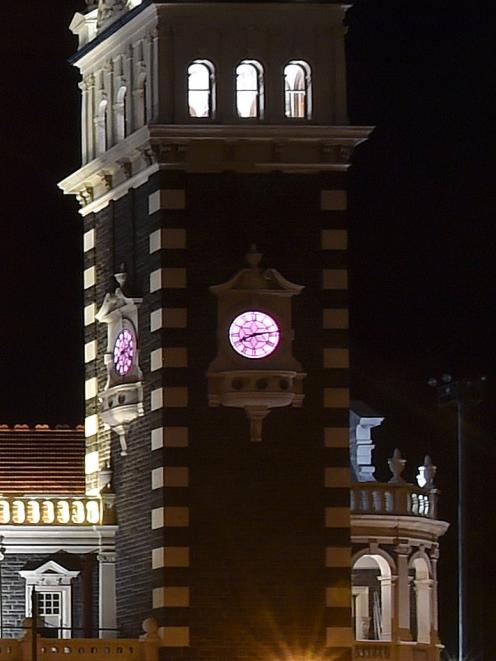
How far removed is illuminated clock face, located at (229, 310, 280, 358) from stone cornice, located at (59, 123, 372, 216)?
3.65 meters

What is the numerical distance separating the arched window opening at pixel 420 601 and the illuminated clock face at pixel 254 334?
12.8 metres

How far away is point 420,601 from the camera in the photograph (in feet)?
357

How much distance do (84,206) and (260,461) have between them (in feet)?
33.3

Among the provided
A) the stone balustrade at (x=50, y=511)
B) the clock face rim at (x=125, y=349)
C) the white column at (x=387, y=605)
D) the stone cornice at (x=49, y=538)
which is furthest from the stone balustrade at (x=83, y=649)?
the white column at (x=387, y=605)

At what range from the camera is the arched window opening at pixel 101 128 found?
103 metres

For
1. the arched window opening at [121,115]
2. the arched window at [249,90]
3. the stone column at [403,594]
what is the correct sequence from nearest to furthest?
the arched window at [249,90] → the arched window opening at [121,115] → the stone column at [403,594]

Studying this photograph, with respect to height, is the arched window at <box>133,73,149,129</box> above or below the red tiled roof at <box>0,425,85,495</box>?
above

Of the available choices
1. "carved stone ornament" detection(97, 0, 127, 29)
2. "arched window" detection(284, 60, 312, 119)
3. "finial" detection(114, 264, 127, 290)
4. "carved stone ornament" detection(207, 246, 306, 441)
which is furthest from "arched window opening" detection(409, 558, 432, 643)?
"carved stone ornament" detection(97, 0, 127, 29)

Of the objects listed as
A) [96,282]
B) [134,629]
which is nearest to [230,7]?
[96,282]

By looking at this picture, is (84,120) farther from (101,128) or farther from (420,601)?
(420,601)

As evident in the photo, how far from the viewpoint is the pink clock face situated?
10000 cm

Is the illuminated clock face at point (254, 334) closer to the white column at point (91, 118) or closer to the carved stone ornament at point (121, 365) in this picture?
the carved stone ornament at point (121, 365)

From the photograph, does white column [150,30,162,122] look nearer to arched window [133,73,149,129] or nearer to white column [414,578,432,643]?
arched window [133,73,149,129]

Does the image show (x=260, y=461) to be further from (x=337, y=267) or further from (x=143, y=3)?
(x=143, y=3)
